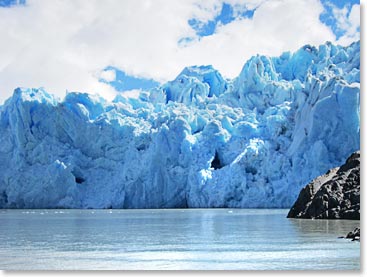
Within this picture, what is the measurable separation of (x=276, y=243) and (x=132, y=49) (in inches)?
123

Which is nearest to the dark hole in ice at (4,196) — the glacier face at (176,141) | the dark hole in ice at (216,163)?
the glacier face at (176,141)

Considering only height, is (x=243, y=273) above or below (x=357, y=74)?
below

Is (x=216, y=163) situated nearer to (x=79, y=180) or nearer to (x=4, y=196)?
(x=79, y=180)

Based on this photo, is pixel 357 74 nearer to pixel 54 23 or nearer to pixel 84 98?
pixel 84 98

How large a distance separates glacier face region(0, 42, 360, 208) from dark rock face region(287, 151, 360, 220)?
25.6 feet

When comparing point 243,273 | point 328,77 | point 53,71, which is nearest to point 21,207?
point 328,77

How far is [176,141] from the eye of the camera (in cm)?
2500

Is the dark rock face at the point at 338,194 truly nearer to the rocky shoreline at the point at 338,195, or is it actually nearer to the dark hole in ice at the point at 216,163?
the rocky shoreline at the point at 338,195

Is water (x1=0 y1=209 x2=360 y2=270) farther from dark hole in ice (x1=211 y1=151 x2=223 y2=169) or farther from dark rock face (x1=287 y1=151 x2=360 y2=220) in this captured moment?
dark hole in ice (x1=211 y1=151 x2=223 y2=169)

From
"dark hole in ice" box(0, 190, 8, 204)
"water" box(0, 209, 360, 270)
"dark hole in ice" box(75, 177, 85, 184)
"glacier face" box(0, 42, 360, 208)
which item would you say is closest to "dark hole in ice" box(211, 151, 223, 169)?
"glacier face" box(0, 42, 360, 208)

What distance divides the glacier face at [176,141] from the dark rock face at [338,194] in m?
7.80

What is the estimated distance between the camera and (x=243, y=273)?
539 centimetres

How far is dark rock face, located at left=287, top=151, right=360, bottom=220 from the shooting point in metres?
12.5

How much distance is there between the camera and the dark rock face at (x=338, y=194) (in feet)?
41.0
